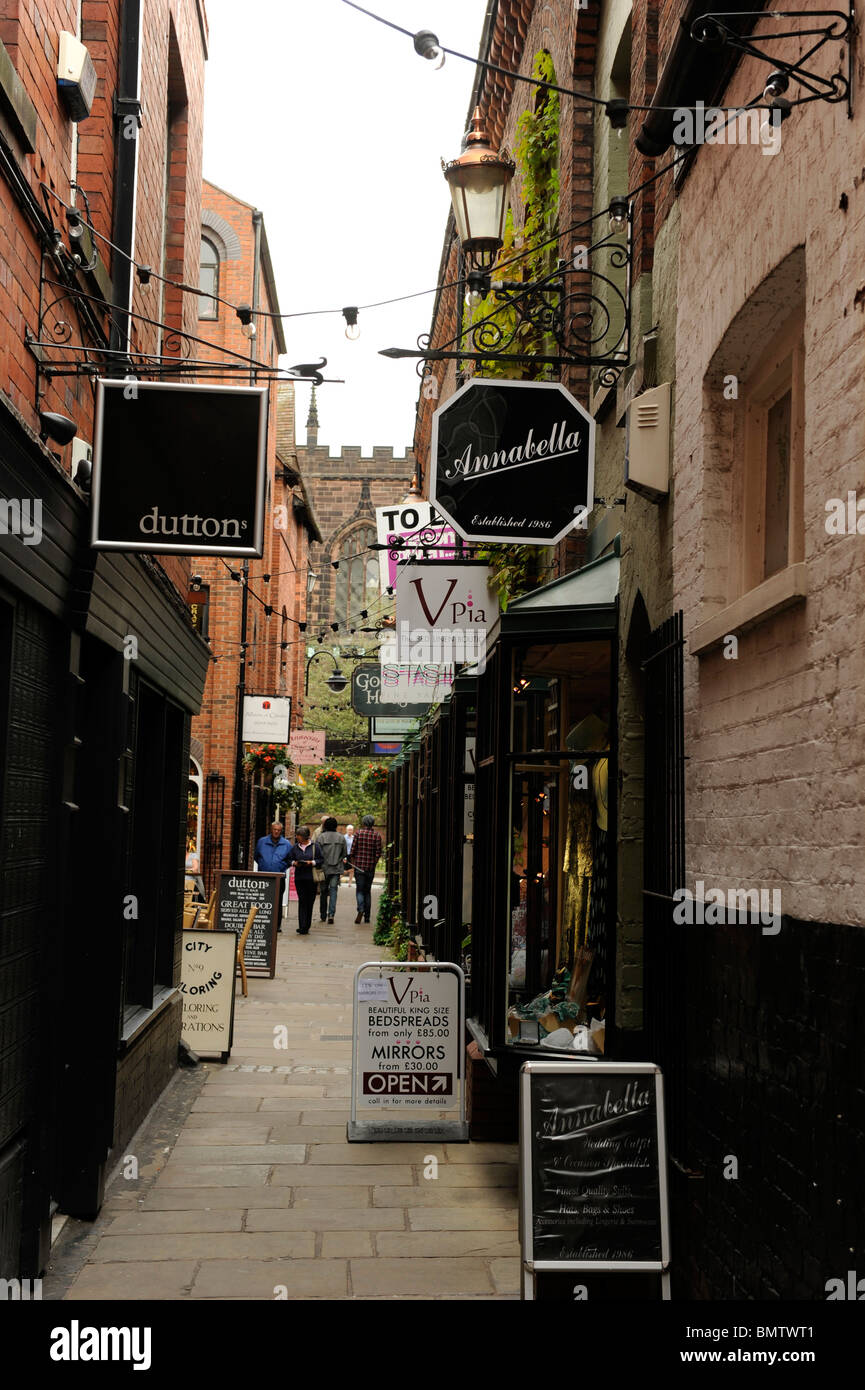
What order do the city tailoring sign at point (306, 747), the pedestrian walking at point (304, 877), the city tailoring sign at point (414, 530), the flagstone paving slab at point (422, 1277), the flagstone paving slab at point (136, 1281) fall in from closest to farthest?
1. the flagstone paving slab at point (136, 1281)
2. the flagstone paving slab at point (422, 1277)
3. the city tailoring sign at point (414, 530)
4. the pedestrian walking at point (304, 877)
5. the city tailoring sign at point (306, 747)

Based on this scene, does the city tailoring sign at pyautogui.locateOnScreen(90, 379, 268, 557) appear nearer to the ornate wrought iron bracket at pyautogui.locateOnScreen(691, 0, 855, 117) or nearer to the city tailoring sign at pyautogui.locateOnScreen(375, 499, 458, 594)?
the ornate wrought iron bracket at pyautogui.locateOnScreen(691, 0, 855, 117)

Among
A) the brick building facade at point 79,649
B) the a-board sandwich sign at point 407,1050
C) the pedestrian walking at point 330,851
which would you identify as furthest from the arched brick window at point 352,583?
the a-board sandwich sign at point 407,1050

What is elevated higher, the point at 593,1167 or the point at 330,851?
the point at 330,851

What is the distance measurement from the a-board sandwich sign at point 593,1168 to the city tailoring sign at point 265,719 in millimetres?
22468

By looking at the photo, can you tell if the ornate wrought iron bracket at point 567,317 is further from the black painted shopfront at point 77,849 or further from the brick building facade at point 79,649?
the black painted shopfront at point 77,849

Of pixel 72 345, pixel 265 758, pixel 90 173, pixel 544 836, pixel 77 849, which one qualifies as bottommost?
pixel 77 849

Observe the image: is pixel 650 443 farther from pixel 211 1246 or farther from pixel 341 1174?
pixel 341 1174

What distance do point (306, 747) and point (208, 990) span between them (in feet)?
75.3

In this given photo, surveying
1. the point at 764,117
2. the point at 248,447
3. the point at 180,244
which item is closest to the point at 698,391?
the point at 764,117

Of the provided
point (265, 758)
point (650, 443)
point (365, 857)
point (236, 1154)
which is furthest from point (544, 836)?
point (265, 758)

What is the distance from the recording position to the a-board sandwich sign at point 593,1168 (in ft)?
17.0

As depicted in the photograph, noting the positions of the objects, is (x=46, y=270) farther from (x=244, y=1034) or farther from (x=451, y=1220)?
(x=244, y=1034)

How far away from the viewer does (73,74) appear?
250 inches

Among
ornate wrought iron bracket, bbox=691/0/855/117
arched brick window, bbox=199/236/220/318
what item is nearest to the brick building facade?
ornate wrought iron bracket, bbox=691/0/855/117
